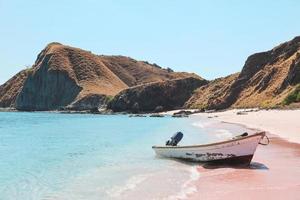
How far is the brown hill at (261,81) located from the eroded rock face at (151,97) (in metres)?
9.07

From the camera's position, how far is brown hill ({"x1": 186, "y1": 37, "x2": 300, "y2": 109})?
115m

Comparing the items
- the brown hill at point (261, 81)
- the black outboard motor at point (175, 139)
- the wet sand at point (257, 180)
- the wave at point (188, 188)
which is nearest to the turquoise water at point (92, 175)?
the wave at point (188, 188)

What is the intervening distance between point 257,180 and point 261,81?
118497 mm

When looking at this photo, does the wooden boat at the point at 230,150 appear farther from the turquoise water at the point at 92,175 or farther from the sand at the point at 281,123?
the sand at the point at 281,123

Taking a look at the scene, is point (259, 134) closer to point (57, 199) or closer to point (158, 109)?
point (57, 199)

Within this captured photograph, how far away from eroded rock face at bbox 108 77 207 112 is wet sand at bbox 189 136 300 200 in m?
137

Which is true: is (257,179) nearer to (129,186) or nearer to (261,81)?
(129,186)

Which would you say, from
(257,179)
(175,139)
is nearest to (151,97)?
(175,139)

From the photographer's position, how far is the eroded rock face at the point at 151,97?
163 metres

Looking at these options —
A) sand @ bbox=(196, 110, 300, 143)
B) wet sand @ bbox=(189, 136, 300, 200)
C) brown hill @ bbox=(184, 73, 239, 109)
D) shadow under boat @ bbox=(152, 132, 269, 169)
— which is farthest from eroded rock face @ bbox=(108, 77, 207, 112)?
wet sand @ bbox=(189, 136, 300, 200)

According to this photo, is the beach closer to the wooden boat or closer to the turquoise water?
the wooden boat

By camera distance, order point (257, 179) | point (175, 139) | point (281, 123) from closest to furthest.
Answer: point (257, 179) < point (175, 139) < point (281, 123)

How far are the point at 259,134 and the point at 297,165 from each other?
2.25 meters

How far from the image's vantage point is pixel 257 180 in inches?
711
